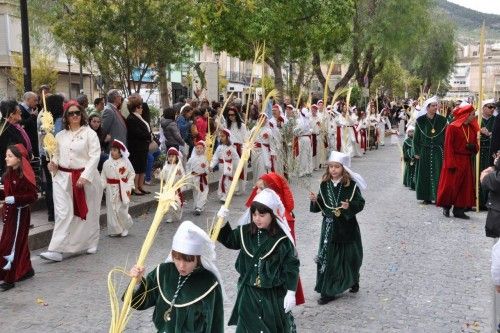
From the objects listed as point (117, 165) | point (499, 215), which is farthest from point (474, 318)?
point (117, 165)

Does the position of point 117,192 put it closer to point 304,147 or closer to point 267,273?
point 267,273

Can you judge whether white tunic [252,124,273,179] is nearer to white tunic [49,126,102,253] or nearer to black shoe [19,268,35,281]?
white tunic [49,126,102,253]

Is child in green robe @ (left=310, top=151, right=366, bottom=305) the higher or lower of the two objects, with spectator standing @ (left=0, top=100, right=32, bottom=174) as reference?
lower

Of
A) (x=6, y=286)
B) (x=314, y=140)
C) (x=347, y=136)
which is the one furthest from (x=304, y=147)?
(x=6, y=286)

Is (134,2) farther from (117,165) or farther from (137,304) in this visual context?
(137,304)

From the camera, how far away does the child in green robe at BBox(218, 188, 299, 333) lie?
4656mm

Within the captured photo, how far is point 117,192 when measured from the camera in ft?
30.9

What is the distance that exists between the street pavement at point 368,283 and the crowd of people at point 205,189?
1.02ft

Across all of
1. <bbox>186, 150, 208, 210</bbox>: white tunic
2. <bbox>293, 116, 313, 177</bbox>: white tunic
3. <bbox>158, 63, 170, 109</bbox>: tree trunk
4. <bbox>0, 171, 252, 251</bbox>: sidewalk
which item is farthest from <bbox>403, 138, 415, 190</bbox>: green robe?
<bbox>158, 63, 170, 109</bbox>: tree trunk

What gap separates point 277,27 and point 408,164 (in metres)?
9.83

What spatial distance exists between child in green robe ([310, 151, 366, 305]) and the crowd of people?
10 millimetres

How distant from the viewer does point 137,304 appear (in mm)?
3957

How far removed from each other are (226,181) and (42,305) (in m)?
6.35

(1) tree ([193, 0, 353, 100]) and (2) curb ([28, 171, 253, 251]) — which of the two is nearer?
(2) curb ([28, 171, 253, 251])
